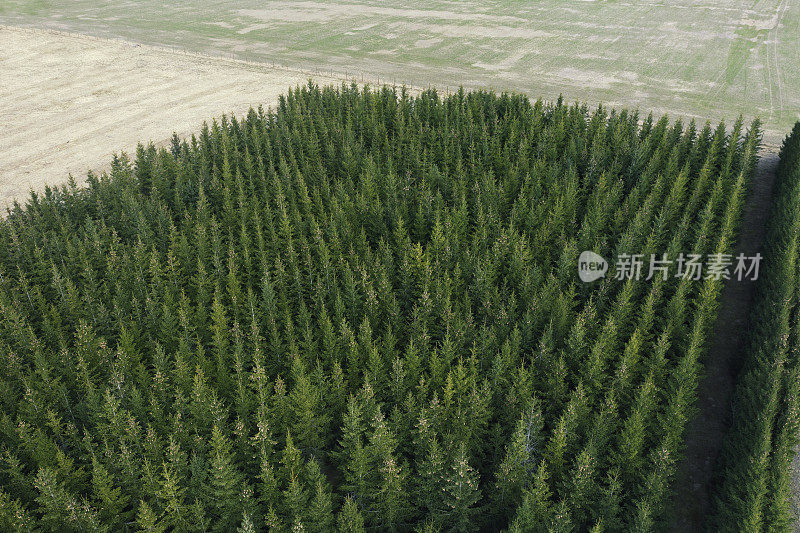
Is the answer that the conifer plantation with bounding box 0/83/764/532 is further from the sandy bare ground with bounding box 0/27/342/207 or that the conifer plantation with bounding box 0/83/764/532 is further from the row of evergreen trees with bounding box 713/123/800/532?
the sandy bare ground with bounding box 0/27/342/207

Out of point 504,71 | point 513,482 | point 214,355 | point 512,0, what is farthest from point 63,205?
point 512,0

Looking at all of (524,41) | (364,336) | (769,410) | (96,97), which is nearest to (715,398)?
(769,410)

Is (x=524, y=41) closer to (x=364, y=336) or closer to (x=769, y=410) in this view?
(x=364, y=336)

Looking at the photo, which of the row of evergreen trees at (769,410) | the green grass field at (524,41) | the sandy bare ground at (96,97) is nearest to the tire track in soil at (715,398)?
the row of evergreen trees at (769,410)

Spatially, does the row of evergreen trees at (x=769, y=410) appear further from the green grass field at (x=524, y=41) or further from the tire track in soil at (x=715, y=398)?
the green grass field at (x=524, y=41)

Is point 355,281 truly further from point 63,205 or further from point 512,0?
point 512,0

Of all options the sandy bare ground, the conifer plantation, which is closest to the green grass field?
the sandy bare ground

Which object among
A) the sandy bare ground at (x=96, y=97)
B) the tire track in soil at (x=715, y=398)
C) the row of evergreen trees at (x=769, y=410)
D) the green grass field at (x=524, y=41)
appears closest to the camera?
the row of evergreen trees at (x=769, y=410)
